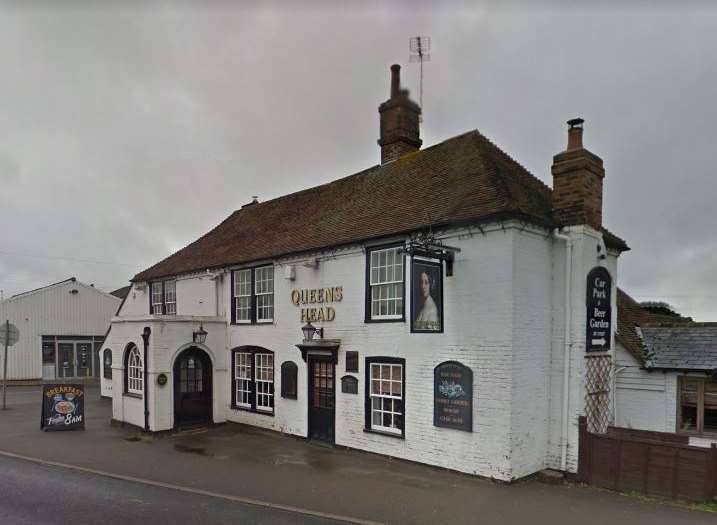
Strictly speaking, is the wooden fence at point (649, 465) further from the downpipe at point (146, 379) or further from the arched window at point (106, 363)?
the arched window at point (106, 363)

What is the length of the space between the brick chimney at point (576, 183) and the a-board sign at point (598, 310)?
116 cm

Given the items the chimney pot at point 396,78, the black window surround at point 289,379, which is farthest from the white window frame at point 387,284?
the chimney pot at point 396,78

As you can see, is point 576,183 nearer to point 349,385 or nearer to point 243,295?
point 349,385

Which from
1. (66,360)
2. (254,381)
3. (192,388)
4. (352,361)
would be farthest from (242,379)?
(66,360)

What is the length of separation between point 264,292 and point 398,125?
6.87m

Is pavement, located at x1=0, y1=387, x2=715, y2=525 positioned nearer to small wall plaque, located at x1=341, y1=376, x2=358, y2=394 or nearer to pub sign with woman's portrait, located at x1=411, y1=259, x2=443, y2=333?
small wall plaque, located at x1=341, y1=376, x2=358, y2=394

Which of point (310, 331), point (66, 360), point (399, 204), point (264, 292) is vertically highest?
point (399, 204)

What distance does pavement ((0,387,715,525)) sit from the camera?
8.21 metres

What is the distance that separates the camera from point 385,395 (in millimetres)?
11789

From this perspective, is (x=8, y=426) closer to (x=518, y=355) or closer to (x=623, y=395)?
(x=518, y=355)

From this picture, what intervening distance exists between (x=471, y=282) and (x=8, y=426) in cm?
1473

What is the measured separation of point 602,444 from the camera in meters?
9.66

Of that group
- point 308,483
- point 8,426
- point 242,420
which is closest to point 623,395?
point 308,483

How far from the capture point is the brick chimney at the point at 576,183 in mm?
10734
